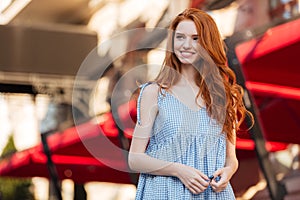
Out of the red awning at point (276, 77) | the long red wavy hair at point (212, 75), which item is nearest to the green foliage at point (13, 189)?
the red awning at point (276, 77)

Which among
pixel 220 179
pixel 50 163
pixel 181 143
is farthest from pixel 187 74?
pixel 50 163

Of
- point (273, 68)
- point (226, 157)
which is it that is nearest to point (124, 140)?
point (273, 68)

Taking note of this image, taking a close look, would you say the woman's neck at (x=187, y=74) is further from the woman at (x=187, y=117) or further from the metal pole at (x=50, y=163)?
the metal pole at (x=50, y=163)

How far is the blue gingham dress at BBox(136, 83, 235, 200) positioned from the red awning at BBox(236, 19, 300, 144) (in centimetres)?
251

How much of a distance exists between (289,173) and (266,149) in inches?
7.7

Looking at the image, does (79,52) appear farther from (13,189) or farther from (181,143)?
(181,143)

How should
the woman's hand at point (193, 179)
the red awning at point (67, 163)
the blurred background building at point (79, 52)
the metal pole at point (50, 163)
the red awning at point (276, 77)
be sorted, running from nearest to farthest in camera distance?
the woman's hand at point (193, 179)
the red awning at point (276, 77)
the blurred background building at point (79, 52)
the red awning at point (67, 163)
the metal pole at point (50, 163)

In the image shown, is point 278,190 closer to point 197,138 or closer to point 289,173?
point 289,173

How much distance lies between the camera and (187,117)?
2.49m

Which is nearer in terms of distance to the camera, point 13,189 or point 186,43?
point 186,43

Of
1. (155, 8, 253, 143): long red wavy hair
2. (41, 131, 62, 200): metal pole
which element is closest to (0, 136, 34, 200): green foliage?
(41, 131, 62, 200): metal pole

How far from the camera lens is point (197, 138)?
2473 mm

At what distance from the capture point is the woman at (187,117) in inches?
96.0

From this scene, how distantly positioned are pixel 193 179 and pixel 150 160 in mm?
125
